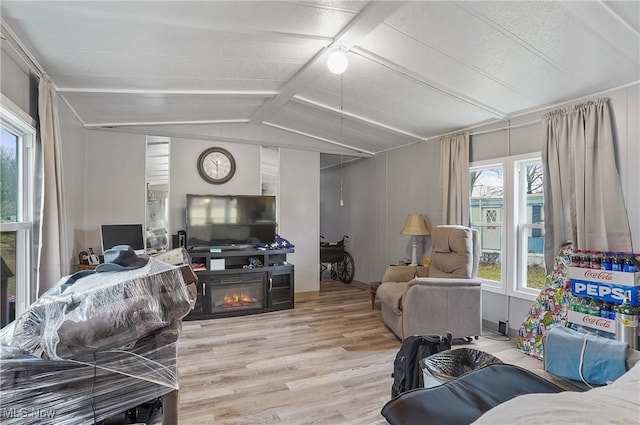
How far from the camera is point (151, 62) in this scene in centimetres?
251

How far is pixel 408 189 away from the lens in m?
5.09

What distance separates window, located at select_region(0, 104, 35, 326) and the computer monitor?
1234 mm

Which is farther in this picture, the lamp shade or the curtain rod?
the lamp shade

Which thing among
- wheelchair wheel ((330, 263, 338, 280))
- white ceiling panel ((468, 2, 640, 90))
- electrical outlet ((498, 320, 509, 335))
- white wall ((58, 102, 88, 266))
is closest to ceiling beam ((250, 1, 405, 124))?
white ceiling panel ((468, 2, 640, 90))

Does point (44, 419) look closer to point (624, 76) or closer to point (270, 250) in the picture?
point (270, 250)

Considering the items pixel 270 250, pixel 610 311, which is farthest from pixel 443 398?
pixel 270 250

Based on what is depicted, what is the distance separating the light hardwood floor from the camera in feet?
7.15

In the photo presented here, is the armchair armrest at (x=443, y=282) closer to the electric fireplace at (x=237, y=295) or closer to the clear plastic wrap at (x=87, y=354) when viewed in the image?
the electric fireplace at (x=237, y=295)

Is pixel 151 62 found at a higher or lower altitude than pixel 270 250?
higher

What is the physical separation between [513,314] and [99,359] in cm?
392

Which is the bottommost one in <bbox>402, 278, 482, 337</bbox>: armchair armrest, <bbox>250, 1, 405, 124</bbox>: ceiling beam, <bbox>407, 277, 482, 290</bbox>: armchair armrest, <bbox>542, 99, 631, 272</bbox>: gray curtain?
<bbox>402, 278, 482, 337</bbox>: armchair armrest

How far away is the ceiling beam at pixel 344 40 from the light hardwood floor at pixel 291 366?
2.56 metres

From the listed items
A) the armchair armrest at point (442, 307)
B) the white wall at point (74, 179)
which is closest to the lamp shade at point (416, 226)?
the armchair armrest at point (442, 307)

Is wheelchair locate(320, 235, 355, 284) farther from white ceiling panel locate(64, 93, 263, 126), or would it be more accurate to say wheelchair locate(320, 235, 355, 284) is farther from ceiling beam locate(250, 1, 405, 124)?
ceiling beam locate(250, 1, 405, 124)
